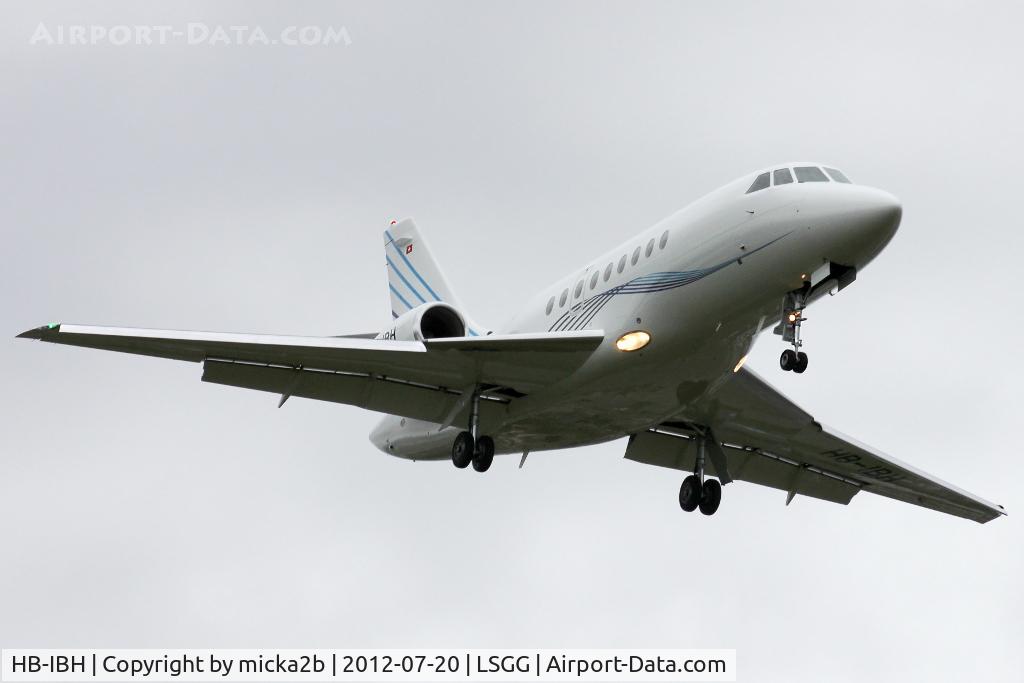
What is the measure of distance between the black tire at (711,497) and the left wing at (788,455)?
0.26 metres

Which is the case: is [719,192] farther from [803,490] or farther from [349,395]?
[803,490]

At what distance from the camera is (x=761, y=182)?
22.3 metres

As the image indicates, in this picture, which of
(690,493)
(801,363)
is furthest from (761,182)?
(690,493)

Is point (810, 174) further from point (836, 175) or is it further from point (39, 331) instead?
point (39, 331)

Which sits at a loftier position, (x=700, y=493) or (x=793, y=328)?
(x=793, y=328)

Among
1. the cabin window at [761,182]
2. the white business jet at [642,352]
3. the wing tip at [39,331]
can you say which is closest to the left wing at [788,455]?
the white business jet at [642,352]

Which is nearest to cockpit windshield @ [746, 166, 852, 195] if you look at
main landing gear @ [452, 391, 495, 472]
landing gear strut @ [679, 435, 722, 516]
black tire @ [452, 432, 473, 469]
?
main landing gear @ [452, 391, 495, 472]

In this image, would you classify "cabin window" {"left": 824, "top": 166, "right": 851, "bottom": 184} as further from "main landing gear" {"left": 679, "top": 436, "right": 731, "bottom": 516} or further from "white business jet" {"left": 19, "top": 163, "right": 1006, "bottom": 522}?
"main landing gear" {"left": 679, "top": 436, "right": 731, "bottom": 516}

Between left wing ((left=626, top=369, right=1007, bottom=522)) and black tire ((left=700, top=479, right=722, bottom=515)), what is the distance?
0.26 meters

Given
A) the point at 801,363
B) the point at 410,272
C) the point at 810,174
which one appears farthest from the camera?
the point at 410,272

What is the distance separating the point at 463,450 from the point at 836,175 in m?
7.72

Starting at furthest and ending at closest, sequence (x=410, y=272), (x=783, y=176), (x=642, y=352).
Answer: (x=410, y=272) < (x=642, y=352) < (x=783, y=176)

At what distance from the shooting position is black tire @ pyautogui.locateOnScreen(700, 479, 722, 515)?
27.1 metres

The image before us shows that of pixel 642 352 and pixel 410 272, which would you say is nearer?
pixel 642 352
